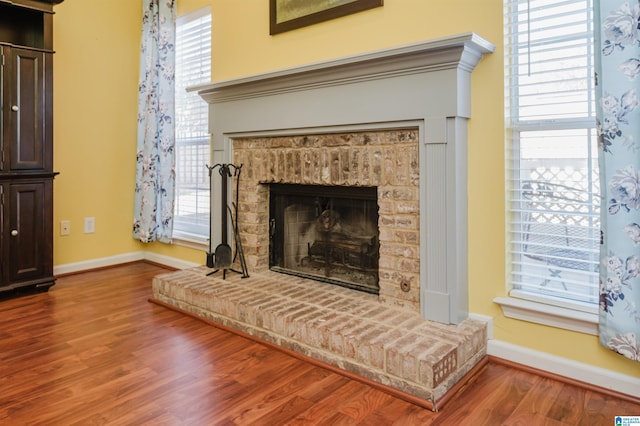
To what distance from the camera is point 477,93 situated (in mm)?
2186

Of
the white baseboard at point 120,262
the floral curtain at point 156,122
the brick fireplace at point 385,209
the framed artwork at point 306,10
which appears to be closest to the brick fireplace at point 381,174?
the brick fireplace at point 385,209

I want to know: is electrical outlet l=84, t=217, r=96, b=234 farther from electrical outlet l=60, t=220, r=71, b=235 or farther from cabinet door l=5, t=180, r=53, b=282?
cabinet door l=5, t=180, r=53, b=282

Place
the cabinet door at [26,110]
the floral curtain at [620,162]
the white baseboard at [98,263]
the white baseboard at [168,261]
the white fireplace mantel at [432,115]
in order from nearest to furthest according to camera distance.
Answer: the floral curtain at [620,162] < the white fireplace mantel at [432,115] < the cabinet door at [26,110] < the white baseboard at [98,263] < the white baseboard at [168,261]

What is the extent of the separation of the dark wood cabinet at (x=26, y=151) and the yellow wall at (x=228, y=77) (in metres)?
0.50

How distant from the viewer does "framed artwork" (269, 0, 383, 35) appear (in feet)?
8.64

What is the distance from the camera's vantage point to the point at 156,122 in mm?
3838

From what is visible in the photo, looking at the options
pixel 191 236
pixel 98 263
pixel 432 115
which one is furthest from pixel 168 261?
pixel 432 115

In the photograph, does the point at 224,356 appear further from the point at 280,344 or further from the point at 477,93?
the point at 477,93

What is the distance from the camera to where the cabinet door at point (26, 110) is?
118 inches

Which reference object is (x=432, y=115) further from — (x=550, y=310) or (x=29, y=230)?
(x=29, y=230)

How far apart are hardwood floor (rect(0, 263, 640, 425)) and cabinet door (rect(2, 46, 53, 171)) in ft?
3.76

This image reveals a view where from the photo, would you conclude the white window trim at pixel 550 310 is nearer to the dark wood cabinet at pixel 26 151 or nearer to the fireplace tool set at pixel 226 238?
the fireplace tool set at pixel 226 238

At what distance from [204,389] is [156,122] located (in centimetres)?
262

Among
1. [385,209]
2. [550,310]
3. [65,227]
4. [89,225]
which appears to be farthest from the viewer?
[89,225]
